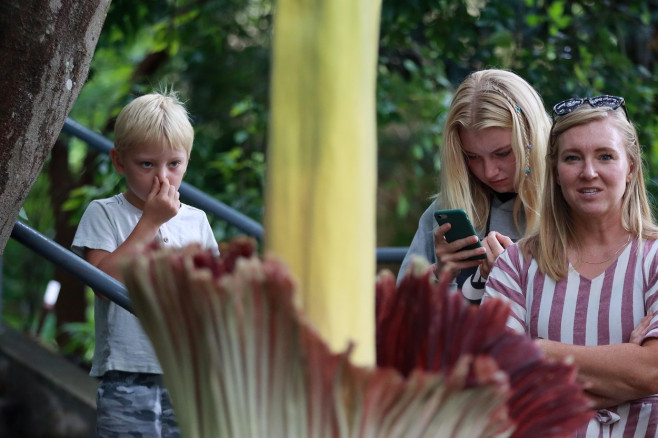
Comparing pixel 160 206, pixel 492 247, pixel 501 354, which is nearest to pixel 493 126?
pixel 492 247

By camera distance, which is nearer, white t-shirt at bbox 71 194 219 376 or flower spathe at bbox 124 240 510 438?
flower spathe at bbox 124 240 510 438

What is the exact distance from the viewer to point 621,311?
54.3 inches

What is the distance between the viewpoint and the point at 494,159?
176 centimetres

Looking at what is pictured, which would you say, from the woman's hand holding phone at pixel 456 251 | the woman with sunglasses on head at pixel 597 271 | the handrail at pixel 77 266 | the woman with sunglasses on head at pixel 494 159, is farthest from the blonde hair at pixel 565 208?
the handrail at pixel 77 266

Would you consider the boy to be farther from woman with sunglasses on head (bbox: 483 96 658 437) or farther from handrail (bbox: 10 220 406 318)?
woman with sunglasses on head (bbox: 483 96 658 437)

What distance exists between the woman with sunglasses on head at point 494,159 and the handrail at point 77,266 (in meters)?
0.58

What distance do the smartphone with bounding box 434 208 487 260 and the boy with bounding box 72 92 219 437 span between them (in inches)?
21.3

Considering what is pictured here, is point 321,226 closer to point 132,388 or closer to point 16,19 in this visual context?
point 16,19

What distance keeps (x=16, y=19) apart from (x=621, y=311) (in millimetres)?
1007

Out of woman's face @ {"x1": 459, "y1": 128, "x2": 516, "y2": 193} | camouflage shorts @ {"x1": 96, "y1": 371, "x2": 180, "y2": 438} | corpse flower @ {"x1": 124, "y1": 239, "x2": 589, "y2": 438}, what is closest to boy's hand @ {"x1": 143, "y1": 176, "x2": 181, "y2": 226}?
camouflage shorts @ {"x1": 96, "y1": 371, "x2": 180, "y2": 438}

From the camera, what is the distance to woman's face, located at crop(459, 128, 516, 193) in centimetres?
176

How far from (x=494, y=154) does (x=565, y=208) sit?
28 centimetres

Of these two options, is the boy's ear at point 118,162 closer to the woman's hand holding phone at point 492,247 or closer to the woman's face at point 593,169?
the woman's hand holding phone at point 492,247

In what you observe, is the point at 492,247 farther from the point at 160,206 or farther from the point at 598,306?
the point at 160,206
